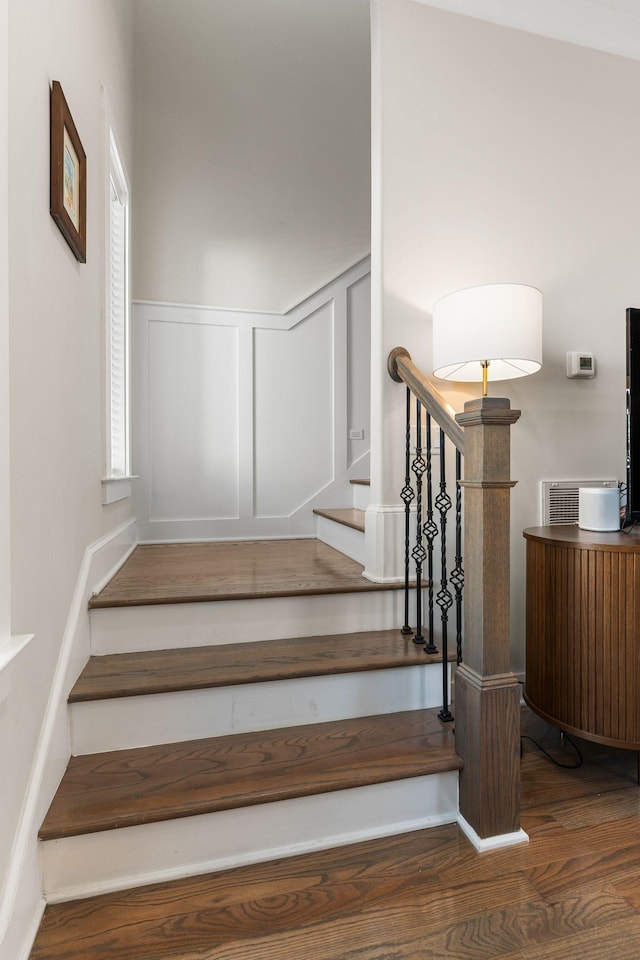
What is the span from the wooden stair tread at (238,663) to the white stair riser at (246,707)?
0.11 ft

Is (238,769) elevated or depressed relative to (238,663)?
depressed

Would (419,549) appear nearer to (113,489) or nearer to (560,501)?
(560,501)

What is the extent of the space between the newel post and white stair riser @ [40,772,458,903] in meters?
0.12

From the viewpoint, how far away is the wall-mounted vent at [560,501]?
7.26 feet

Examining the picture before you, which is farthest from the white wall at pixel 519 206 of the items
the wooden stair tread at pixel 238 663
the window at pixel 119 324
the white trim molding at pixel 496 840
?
the window at pixel 119 324

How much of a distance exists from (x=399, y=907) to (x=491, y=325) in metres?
1.62

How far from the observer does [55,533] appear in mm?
1352

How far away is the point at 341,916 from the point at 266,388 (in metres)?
2.61

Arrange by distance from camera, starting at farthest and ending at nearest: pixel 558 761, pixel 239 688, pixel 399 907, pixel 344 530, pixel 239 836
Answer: pixel 344 530 → pixel 558 761 → pixel 239 688 → pixel 239 836 → pixel 399 907

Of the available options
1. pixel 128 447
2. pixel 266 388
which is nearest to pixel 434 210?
pixel 266 388

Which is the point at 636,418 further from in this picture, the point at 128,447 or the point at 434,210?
the point at 128,447

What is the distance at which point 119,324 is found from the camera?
2.52m

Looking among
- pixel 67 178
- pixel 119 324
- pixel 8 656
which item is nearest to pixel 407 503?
pixel 8 656

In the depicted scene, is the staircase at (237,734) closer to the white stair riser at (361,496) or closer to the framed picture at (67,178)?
the white stair riser at (361,496)
